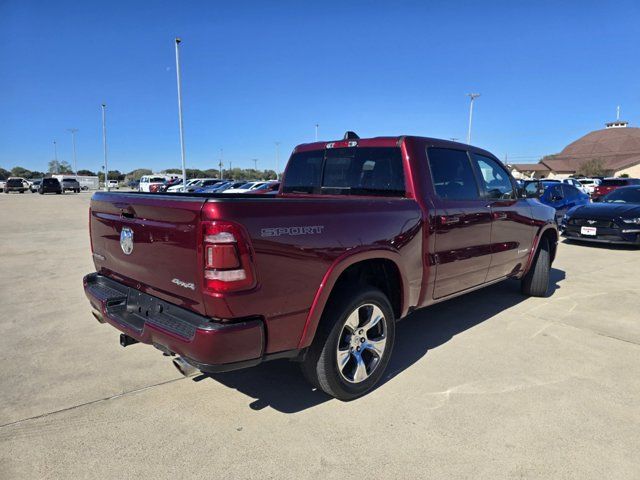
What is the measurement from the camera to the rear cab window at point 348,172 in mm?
3783

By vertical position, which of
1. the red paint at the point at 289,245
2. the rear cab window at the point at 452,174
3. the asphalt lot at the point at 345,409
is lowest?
the asphalt lot at the point at 345,409

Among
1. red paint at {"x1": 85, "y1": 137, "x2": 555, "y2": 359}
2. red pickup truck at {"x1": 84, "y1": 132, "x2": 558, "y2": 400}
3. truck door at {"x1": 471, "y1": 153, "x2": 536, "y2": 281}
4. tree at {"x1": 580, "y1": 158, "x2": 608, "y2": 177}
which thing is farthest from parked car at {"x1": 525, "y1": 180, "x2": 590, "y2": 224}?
tree at {"x1": 580, "y1": 158, "x2": 608, "y2": 177}

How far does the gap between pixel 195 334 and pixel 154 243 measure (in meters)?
0.68

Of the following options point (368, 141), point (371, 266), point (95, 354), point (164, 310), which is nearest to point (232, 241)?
point (164, 310)

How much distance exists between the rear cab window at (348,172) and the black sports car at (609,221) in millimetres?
8391

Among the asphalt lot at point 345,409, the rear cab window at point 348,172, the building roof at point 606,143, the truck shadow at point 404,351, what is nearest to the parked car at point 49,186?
the asphalt lot at point 345,409

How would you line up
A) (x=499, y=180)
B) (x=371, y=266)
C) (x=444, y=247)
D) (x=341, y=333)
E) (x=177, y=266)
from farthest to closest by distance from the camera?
(x=499, y=180)
(x=444, y=247)
(x=371, y=266)
(x=341, y=333)
(x=177, y=266)

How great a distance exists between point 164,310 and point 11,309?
362 centimetres

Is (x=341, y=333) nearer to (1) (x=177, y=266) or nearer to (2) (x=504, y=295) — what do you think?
(1) (x=177, y=266)

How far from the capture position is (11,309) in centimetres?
513

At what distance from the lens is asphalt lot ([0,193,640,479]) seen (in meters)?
2.48

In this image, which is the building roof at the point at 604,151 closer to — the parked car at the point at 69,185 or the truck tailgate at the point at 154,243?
the parked car at the point at 69,185

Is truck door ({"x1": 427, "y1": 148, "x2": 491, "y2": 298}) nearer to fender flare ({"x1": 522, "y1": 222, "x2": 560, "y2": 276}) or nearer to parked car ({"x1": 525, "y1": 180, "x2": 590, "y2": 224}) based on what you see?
fender flare ({"x1": 522, "y1": 222, "x2": 560, "y2": 276})

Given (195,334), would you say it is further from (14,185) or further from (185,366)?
(14,185)
